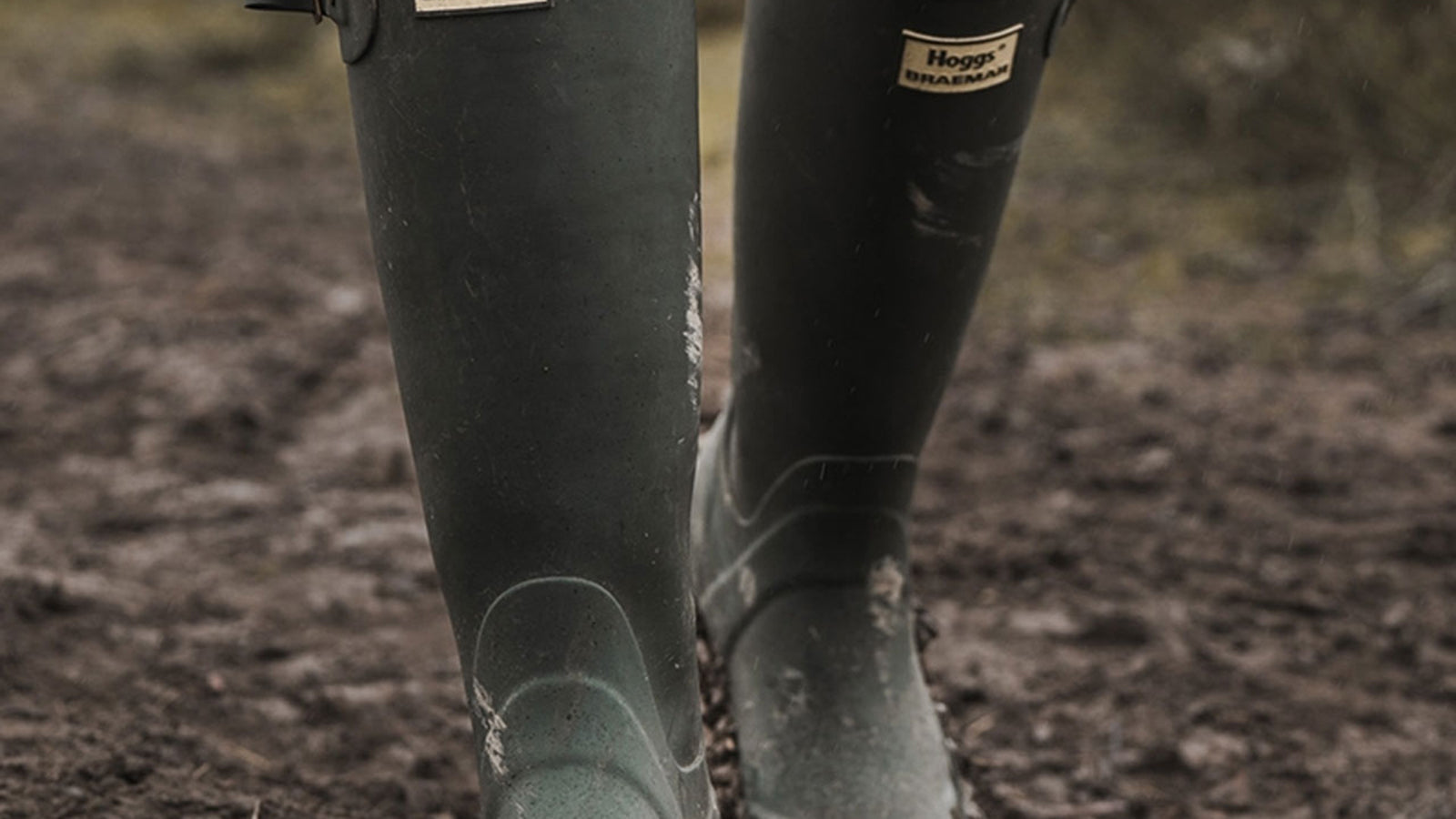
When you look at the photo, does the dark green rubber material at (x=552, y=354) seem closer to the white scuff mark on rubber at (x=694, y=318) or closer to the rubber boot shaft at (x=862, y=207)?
the white scuff mark on rubber at (x=694, y=318)

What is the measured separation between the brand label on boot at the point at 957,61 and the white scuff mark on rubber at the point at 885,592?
0.40 metres

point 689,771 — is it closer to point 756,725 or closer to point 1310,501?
point 756,725

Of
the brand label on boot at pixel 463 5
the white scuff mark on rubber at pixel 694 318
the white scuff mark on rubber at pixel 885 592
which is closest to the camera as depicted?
the brand label on boot at pixel 463 5

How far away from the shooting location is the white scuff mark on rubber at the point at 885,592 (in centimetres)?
124

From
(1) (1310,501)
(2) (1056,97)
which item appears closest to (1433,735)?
(1) (1310,501)

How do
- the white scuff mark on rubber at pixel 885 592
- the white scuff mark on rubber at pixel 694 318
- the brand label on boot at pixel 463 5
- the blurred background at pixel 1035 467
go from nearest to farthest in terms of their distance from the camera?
the brand label on boot at pixel 463 5
the white scuff mark on rubber at pixel 694 318
the white scuff mark on rubber at pixel 885 592
the blurred background at pixel 1035 467

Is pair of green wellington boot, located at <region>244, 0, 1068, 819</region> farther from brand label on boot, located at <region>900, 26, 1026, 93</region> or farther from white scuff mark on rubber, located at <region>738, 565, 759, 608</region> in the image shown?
white scuff mark on rubber, located at <region>738, 565, 759, 608</region>

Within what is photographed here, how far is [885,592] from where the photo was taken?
125 cm

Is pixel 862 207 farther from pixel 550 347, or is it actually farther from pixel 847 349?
pixel 550 347

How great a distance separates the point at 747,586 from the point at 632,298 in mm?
451

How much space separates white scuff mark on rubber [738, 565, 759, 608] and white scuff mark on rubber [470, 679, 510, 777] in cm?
36

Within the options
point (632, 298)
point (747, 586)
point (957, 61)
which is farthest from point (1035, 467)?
point (632, 298)

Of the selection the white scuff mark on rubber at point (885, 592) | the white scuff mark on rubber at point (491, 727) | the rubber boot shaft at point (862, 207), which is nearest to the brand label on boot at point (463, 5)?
the rubber boot shaft at point (862, 207)

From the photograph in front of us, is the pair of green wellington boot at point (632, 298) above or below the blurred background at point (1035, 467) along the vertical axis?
above
